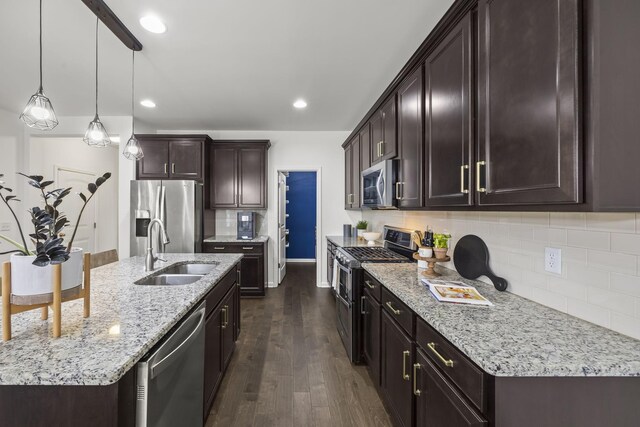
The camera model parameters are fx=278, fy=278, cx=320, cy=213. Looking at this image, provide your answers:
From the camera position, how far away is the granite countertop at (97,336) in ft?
2.64

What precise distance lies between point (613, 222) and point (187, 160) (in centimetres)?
443

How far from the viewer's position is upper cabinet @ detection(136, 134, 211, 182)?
13.5 ft

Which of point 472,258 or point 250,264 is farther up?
point 472,258

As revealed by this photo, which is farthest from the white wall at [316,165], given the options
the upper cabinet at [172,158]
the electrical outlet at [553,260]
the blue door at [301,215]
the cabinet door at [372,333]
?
the electrical outlet at [553,260]

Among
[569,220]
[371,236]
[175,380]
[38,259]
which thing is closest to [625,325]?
[569,220]

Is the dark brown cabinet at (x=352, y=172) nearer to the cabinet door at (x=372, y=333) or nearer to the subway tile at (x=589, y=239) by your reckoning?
the cabinet door at (x=372, y=333)

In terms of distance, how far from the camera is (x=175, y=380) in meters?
1.17

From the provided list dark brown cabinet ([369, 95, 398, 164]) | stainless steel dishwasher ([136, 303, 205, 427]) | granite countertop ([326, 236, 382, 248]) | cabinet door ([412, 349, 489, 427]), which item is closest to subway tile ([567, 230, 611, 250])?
cabinet door ([412, 349, 489, 427])

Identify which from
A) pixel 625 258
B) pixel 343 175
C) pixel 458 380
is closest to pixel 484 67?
pixel 625 258

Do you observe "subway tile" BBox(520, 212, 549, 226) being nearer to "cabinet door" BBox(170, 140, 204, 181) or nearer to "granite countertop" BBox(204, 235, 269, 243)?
"granite countertop" BBox(204, 235, 269, 243)

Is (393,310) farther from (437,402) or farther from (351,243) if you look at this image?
(351,243)

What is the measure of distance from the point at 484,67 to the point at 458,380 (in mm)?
1345

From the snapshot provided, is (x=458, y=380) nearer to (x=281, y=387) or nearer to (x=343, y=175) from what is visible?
(x=281, y=387)

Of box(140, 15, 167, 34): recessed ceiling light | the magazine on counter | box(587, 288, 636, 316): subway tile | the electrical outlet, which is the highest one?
box(140, 15, 167, 34): recessed ceiling light
